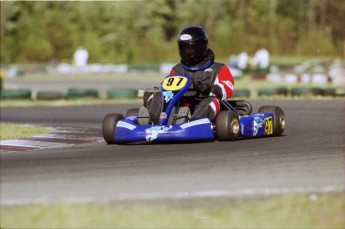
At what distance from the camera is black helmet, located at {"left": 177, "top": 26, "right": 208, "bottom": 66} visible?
34.5ft

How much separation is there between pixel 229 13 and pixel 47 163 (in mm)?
79075

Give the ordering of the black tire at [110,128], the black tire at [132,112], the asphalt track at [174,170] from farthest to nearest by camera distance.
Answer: the black tire at [132,112] < the black tire at [110,128] < the asphalt track at [174,170]

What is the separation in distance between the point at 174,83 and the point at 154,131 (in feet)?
2.19

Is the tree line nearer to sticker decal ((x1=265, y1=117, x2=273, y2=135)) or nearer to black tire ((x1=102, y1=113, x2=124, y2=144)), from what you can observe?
sticker decal ((x1=265, y1=117, x2=273, y2=135))

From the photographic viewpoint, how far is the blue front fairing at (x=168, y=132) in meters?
9.59

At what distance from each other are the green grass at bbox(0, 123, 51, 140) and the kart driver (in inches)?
81.6

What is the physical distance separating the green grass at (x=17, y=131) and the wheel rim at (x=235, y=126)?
9.25ft

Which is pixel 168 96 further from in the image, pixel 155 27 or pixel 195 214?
pixel 155 27

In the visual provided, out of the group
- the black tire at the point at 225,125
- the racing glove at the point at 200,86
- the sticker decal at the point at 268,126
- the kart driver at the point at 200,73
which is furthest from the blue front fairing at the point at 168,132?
the sticker decal at the point at 268,126

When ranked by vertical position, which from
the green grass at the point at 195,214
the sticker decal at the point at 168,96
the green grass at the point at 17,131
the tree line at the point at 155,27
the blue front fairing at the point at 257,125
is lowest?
the green grass at the point at 17,131

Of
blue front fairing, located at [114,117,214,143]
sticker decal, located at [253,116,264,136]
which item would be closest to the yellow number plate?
blue front fairing, located at [114,117,214,143]

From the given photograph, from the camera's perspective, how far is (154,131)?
9594 millimetres

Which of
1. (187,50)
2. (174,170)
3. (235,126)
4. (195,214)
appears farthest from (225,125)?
(195,214)

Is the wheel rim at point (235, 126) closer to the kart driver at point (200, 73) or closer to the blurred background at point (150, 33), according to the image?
the kart driver at point (200, 73)
